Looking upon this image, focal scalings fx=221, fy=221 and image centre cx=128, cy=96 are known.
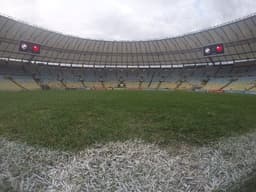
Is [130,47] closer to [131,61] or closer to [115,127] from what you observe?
[131,61]

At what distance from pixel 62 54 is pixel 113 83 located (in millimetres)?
16265

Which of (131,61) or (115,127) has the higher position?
(115,127)

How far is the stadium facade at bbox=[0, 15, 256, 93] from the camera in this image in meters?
40.9

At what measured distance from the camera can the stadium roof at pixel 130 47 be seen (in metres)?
38.6

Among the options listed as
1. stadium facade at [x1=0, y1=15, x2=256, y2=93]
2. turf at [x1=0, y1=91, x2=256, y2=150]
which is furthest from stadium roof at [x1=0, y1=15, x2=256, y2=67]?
turf at [x1=0, y1=91, x2=256, y2=150]

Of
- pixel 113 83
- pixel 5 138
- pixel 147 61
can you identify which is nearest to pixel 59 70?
pixel 113 83

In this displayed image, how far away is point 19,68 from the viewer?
5103 cm

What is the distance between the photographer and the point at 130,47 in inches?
2044

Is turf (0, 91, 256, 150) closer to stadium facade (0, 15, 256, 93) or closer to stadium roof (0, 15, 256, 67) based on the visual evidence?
stadium roof (0, 15, 256, 67)

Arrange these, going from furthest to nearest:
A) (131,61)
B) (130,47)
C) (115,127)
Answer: (131,61), (130,47), (115,127)

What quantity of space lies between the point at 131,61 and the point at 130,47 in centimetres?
797

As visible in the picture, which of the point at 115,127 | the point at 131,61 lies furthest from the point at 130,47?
the point at 115,127

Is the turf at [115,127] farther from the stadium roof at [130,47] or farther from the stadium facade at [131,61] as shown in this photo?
the stadium facade at [131,61]

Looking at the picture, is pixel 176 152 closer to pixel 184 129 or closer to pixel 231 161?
pixel 231 161
